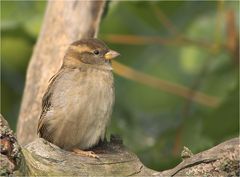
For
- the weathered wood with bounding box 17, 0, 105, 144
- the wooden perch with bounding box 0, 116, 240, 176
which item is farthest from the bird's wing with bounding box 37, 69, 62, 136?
the wooden perch with bounding box 0, 116, 240, 176

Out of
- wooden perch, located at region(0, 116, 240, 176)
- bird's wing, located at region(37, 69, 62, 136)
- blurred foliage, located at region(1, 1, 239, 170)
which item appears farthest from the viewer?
blurred foliage, located at region(1, 1, 239, 170)

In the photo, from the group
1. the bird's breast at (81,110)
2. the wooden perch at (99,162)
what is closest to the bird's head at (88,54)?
the bird's breast at (81,110)

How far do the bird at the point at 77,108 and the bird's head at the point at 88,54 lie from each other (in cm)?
15

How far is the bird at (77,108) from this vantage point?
506 cm

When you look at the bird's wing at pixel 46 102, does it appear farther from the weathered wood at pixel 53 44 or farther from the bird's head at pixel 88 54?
Result: the weathered wood at pixel 53 44

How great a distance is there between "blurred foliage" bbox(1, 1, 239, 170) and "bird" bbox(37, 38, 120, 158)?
0.91 metres

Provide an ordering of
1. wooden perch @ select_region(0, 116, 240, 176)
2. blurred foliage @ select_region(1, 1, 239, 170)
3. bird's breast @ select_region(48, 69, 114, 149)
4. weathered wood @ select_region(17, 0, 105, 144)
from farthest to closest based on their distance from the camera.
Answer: blurred foliage @ select_region(1, 1, 239, 170) < weathered wood @ select_region(17, 0, 105, 144) < bird's breast @ select_region(48, 69, 114, 149) < wooden perch @ select_region(0, 116, 240, 176)

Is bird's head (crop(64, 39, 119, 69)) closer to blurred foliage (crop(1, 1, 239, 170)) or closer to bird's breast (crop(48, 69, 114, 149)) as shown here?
bird's breast (crop(48, 69, 114, 149))

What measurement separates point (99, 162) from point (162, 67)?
309 cm

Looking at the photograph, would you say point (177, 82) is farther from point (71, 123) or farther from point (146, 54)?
point (71, 123)

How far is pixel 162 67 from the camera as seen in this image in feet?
24.2

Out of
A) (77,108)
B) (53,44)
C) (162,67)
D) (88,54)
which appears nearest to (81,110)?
(77,108)

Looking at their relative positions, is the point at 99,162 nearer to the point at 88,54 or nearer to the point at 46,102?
the point at 46,102

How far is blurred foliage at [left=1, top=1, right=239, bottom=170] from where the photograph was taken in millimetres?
6262
